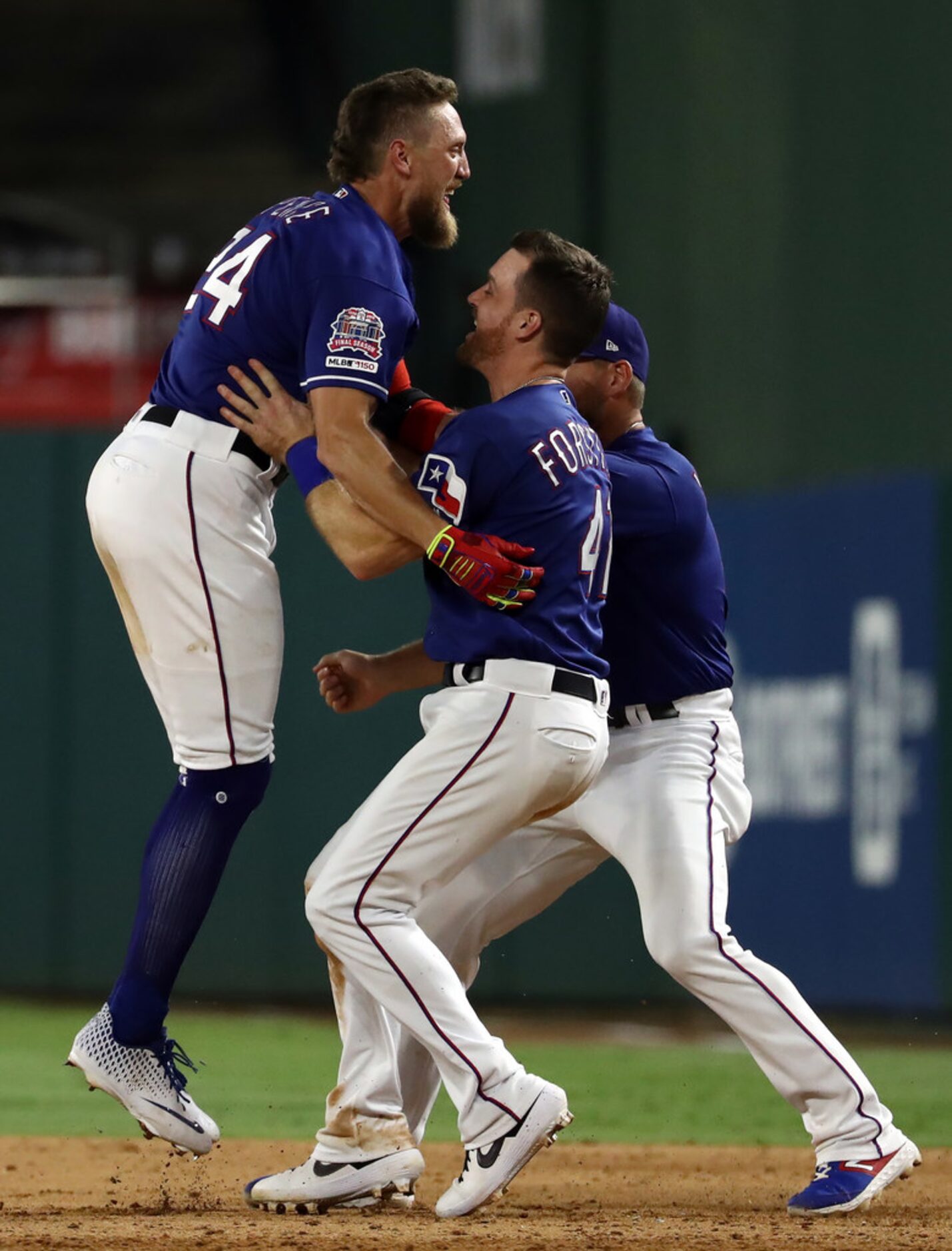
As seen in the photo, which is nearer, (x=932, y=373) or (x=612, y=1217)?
(x=612, y=1217)

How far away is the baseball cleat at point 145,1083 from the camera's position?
412 centimetres

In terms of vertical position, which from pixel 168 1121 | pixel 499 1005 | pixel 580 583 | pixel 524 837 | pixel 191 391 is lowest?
pixel 499 1005

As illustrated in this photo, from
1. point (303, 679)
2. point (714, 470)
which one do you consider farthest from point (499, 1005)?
point (714, 470)

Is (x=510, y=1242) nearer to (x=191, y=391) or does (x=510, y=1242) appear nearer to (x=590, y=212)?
(x=191, y=391)

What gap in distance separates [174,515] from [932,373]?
20.2 ft

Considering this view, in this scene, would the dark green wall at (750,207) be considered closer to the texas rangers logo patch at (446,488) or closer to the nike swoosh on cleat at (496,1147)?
the texas rangers logo patch at (446,488)

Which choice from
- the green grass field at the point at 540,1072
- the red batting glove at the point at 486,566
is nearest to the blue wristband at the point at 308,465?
the red batting glove at the point at 486,566

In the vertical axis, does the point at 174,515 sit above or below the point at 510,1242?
above

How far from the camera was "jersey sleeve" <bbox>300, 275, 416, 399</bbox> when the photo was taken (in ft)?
13.1

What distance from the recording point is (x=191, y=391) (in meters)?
4.25

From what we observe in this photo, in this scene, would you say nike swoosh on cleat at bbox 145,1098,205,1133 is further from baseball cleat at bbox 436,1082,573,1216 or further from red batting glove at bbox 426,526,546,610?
red batting glove at bbox 426,526,546,610

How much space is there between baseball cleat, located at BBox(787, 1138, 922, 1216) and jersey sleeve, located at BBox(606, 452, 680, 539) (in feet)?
4.66

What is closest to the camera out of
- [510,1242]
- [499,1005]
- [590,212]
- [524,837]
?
[510,1242]

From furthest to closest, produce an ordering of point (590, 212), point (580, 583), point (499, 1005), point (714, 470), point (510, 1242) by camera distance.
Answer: point (590, 212) < point (714, 470) < point (499, 1005) < point (580, 583) < point (510, 1242)
